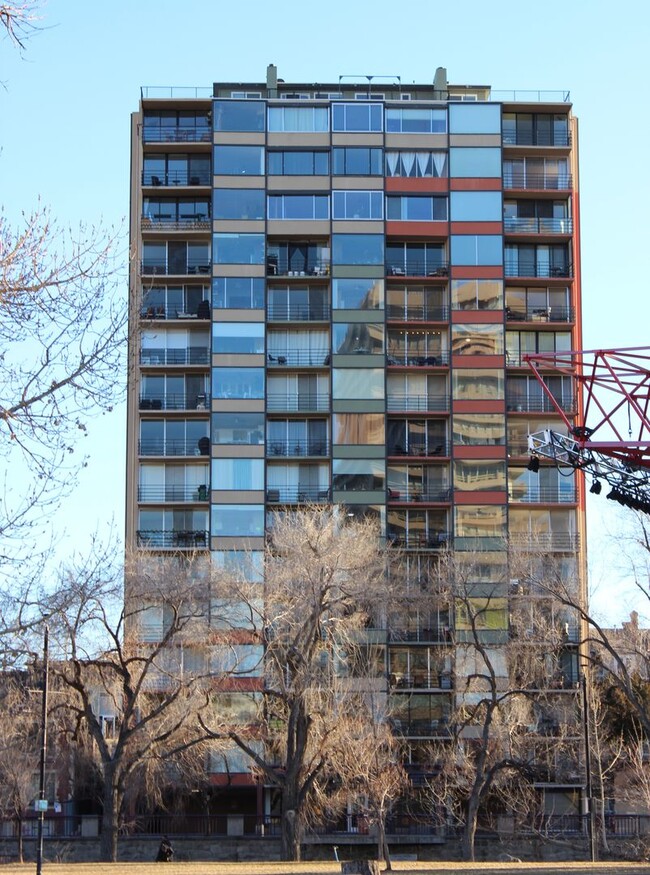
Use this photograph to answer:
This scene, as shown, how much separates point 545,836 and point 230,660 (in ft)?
44.5

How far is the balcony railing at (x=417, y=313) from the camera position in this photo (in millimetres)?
84688

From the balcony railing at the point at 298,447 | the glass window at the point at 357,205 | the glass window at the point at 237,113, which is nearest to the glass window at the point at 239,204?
the glass window at the point at 237,113

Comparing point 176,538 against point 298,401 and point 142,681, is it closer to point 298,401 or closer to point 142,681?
point 298,401

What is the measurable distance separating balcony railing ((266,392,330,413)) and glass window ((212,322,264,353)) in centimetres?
268

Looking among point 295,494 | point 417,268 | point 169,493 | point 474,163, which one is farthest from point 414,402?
point 169,493

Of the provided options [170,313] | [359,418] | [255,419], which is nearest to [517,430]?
[359,418]

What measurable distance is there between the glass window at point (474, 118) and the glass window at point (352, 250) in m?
7.70

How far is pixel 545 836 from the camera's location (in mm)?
57312

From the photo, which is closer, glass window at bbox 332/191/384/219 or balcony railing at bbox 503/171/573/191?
glass window at bbox 332/191/384/219

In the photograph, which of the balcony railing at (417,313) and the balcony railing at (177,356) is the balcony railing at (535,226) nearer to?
the balcony railing at (417,313)

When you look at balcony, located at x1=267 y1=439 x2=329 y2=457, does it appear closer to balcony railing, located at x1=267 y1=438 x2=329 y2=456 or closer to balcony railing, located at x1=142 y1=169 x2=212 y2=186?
balcony railing, located at x1=267 y1=438 x2=329 y2=456

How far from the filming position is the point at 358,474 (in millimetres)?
82188

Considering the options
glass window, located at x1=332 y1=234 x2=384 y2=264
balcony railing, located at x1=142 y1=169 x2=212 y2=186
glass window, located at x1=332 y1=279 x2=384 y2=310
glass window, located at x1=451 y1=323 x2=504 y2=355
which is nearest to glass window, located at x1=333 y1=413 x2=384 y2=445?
glass window, located at x1=451 y1=323 x2=504 y2=355

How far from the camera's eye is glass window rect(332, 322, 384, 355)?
83.6 metres
